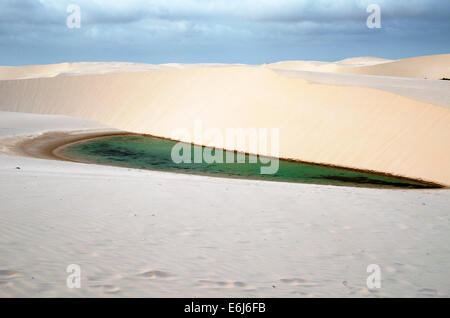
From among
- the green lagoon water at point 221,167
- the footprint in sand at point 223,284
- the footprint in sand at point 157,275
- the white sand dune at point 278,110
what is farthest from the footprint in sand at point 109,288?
the white sand dune at point 278,110

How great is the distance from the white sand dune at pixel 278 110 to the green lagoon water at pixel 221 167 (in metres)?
1.13

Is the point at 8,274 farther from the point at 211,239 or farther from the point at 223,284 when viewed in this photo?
the point at 211,239

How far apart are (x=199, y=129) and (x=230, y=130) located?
2.18 m

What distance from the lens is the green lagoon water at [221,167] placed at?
1391cm

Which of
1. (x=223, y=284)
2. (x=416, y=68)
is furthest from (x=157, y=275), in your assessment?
(x=416, y=68)

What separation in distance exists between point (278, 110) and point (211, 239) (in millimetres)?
16400

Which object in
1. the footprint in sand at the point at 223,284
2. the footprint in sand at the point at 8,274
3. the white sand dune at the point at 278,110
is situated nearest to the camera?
the footprint in sand at the point at 8,274

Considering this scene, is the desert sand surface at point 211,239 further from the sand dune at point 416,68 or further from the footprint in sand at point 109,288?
the sand dune at point 416,68

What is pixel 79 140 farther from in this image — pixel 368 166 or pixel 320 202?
pixel 320 202

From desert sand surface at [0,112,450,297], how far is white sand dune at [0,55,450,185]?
6.78m

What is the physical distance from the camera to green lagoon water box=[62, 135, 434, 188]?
45.6ft

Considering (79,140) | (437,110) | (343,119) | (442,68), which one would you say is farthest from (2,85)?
(442,68)

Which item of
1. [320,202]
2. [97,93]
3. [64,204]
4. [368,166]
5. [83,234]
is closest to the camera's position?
[83,234]
